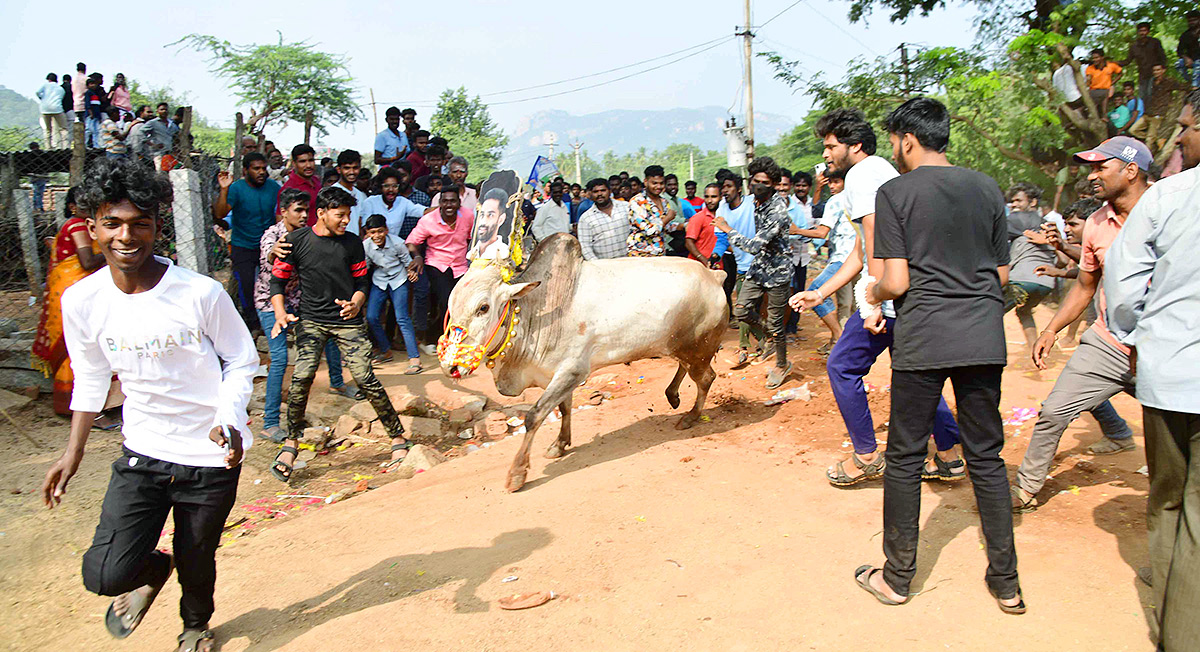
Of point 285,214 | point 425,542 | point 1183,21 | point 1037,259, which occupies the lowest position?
point 425,542

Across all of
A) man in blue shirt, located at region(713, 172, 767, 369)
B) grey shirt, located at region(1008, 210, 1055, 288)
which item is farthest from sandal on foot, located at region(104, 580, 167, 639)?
grey shirt, located at region(1008, 210, 1055, 288)

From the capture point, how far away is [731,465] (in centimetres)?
545

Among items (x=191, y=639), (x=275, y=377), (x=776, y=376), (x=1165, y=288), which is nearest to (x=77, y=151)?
(x=275, y=377)

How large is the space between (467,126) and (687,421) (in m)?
37.2

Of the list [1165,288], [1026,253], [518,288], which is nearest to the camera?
[1165,288]

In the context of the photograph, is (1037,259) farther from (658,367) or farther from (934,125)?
(934,125)

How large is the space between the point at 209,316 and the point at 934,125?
327 cm

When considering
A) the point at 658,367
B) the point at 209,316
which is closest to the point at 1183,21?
the point at 658,367

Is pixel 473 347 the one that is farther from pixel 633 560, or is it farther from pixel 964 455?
pixel 964 455

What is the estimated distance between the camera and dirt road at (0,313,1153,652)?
3395 millimetres

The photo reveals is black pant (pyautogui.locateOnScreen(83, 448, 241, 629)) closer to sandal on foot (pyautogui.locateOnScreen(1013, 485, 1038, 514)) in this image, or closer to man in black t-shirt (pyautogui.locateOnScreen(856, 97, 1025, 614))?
man in black t-shirt (pyautogui.locateOnScreen(856, 97, 1025, 614))

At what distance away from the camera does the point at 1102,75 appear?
1131cm

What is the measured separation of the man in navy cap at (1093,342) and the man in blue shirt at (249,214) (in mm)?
7290

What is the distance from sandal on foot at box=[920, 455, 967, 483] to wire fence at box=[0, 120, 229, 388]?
6668 mm
